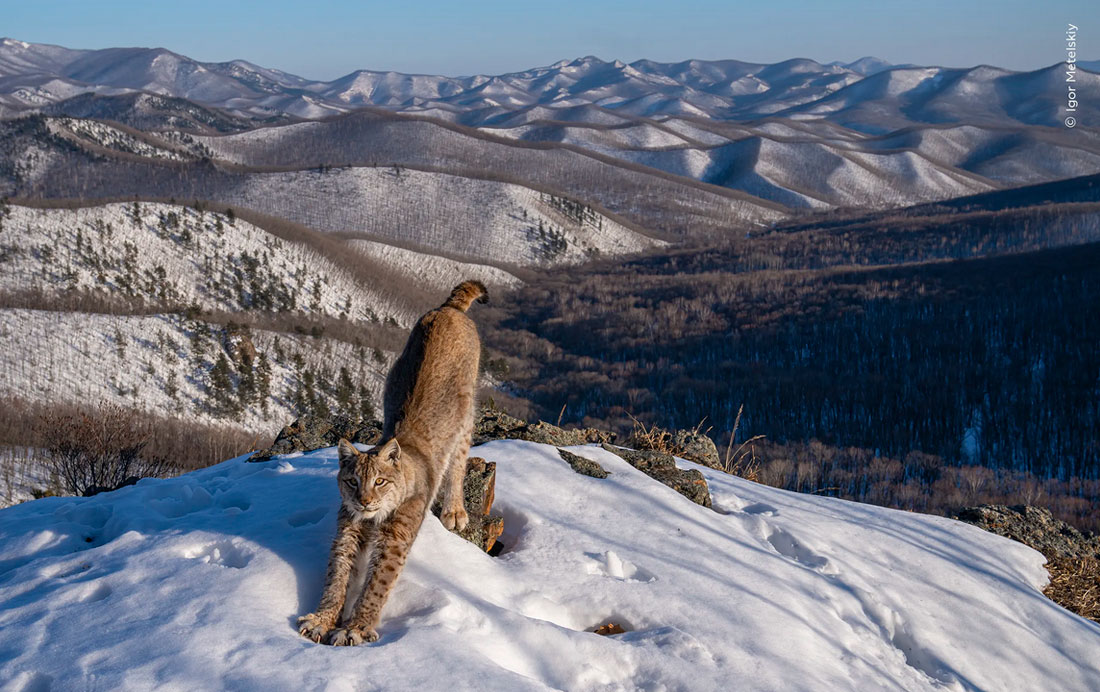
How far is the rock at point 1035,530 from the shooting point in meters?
10.9

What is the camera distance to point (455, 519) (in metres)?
7.54

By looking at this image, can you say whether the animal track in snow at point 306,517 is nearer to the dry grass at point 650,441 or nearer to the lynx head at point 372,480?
the lynx head at point 372,480

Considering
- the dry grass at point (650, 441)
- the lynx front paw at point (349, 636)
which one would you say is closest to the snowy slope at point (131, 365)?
the dry grass at point (650, 441)

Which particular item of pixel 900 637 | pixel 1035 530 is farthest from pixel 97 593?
pixel 1035 530

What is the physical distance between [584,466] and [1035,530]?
22.7 ft

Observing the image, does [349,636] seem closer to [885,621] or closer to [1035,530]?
[885,621]

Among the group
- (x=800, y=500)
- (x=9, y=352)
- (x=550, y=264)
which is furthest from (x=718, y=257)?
(x=800, y=500)

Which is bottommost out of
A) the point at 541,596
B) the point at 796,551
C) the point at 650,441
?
the point at 650,441

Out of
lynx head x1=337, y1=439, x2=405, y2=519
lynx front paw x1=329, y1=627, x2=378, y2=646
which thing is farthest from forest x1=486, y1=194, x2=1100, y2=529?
lynx front paw x1=329, y1=627, x2=378, y2=646

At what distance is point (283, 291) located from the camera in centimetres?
7088

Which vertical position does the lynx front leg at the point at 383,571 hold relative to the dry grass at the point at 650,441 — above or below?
above

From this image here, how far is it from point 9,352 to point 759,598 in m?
49.8

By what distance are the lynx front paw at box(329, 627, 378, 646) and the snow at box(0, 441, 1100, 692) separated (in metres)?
0.12

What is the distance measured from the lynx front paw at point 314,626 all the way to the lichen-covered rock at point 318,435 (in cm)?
462
